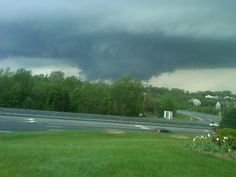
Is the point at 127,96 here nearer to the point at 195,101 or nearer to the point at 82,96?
the point at 82,96

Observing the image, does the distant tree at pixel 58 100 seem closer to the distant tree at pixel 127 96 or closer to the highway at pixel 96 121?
the distant tree at pixel 127 96

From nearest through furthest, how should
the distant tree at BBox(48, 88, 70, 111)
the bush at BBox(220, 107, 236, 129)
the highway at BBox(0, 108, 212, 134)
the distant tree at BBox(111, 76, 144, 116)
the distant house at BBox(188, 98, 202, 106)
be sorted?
the bush at BBox(220, 107, 236, 129) → the highway at BBox(0, 108, 212, 134) → the distant tree at BBox(48, 88, 70, 111) → the distant tree at BBox(111, 76, 144, 116) → the distant house at BBox(188, 98, 202, 106)

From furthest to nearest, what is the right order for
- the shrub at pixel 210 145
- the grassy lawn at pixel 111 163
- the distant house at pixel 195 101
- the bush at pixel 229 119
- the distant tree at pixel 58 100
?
the distant house at pixel 195 101
the distant tree at pixel 58 100
the bush at pixel 229 119
the shrub at pixel 210 145
the grassy lawn at pixel 111 163

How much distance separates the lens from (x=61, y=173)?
10.4 m

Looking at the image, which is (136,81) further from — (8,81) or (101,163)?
(101,163)

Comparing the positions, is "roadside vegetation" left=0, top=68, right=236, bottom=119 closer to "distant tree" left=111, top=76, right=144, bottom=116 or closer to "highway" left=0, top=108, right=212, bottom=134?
"distant tree" left=111, top=76, right=144, bottom=116

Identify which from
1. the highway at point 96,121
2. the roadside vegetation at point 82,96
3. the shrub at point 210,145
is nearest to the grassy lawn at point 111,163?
the shrub at point 210,145

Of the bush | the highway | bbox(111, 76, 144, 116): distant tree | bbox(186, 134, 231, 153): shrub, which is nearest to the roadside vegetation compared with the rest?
bbox(111, 76, 144, 116): distant tree

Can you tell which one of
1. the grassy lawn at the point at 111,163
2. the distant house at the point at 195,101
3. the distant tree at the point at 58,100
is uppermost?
the distant house at the point at 195,101

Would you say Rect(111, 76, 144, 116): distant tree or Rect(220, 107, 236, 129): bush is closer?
Rect(220, 107, 236, 129): bush

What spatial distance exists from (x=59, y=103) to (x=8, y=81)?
42.4ft

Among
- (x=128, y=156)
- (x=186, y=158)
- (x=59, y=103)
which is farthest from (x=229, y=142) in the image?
(x=59, y=103)

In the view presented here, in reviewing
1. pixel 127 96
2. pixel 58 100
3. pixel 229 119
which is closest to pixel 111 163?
pixel 229 119

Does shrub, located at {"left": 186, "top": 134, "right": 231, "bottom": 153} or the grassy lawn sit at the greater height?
shrub, located at {"left": 186, "top": 134, "right": 231, "bottom": 153}
